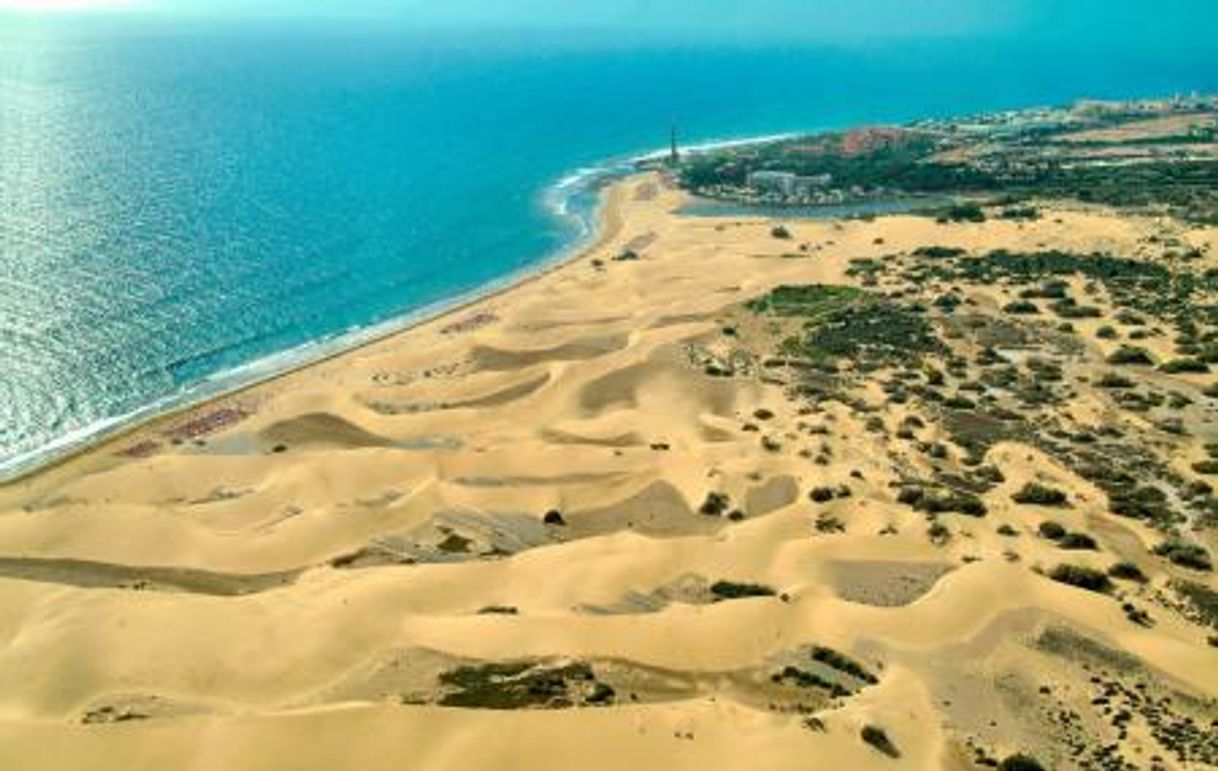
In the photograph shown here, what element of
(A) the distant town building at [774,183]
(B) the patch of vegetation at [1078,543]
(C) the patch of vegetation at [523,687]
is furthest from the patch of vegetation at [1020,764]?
(A) the distant town building at [774,183]

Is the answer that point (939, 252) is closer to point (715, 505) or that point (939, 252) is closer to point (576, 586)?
point (715, 505)

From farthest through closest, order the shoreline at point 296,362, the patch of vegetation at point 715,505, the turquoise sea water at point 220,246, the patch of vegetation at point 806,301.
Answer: the patch of vegetation at point 806,301 < the turquoise sea water at point 220,246 < the shoreline at point 296,362 < the patch of vegetation at point 715,505

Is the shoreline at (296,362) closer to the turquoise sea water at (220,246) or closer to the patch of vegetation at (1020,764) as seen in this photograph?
the turquoise sea water at (220,246)

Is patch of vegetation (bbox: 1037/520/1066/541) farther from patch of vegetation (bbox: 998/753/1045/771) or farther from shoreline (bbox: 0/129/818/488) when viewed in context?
shoreline (bbox: 0/129/818/488)

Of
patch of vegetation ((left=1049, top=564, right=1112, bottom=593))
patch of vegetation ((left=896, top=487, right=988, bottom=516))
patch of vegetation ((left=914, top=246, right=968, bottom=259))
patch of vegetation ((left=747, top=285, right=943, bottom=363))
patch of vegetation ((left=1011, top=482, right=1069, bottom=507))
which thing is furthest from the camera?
patch of vegetation ((left=914, top=246, right=968, bottom=259))

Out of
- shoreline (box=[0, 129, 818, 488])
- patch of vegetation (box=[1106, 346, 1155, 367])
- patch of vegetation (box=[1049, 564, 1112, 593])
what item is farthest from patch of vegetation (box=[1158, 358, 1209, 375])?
shoreline (box=[0, 129, 818, 488])

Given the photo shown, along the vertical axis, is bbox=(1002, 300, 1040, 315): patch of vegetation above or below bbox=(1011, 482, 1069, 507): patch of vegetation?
above

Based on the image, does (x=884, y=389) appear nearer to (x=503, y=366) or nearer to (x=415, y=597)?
(x=503, y=366)
